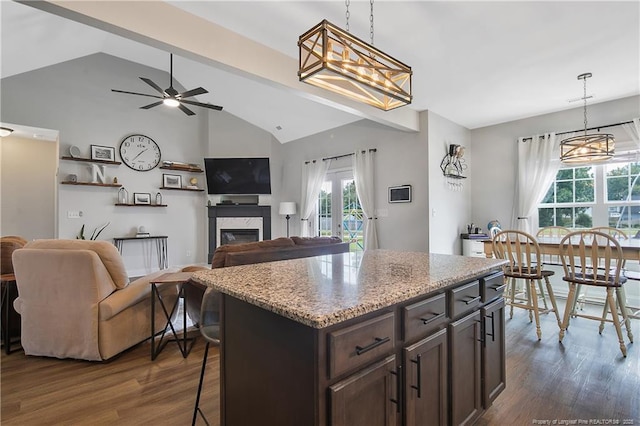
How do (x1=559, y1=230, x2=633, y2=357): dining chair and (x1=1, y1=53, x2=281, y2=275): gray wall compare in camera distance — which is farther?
(x1=1, y1=53, x2=281, y2=275): gray wall

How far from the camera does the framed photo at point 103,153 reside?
18.0 ft

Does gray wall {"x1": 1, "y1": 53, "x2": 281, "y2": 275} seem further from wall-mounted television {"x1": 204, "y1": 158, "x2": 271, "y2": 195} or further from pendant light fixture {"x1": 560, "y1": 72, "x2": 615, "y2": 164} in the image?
pendant light fixture {"x1": 560, "y1": 72, "x2": 615, "y2": 164}

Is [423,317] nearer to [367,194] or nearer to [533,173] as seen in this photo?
[367,194]

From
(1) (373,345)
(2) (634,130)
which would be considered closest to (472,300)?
(1) (373,345)

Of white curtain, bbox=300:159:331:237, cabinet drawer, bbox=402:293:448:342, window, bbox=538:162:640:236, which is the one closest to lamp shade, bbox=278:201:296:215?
white curtain, bbox=300:159:331:237

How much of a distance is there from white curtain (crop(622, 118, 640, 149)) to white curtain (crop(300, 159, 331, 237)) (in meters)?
4.35

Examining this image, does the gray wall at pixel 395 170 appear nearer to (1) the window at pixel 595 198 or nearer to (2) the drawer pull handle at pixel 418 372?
(1) the window at pixel 595 198

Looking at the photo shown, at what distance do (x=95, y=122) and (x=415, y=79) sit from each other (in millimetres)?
5477

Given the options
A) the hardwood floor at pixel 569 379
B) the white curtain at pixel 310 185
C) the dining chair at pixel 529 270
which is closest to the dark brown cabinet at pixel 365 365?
the hardwood floor at pixel 569 379

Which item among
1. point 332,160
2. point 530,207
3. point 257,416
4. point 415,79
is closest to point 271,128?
point 332,160

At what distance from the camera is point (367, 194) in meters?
5.38

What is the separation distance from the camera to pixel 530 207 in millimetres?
4758

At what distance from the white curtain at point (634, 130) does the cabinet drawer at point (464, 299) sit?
Result: 13.4ft

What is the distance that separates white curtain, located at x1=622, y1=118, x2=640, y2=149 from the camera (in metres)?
3.92
